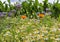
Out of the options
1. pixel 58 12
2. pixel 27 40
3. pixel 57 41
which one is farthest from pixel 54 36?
pixel 58 12

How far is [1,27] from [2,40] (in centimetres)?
67

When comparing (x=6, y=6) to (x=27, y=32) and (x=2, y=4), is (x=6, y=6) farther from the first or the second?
(x=27, y=32)

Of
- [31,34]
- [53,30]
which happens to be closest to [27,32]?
[31,34]

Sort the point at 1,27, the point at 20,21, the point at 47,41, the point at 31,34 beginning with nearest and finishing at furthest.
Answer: the point at 47,41, the point at 31,34, the point at 1,27, the point at 20,21

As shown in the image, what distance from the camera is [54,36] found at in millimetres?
3064

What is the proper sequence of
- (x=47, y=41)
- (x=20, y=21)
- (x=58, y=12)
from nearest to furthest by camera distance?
1. (x=47, y=41)
2. (x=20, y=21)
3. (x=58, y=12)

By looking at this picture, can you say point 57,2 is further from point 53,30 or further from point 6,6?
point 53,30

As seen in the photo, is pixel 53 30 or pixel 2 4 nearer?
pixel 53 30

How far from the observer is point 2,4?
18.3ft

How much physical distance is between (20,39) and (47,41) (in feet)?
1.14

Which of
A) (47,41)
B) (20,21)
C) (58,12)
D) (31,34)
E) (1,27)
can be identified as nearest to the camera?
(47,41)

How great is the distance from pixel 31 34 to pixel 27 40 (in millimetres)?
246

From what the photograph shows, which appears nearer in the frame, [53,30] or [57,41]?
[57,41]

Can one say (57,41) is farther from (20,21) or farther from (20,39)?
(20,21)
